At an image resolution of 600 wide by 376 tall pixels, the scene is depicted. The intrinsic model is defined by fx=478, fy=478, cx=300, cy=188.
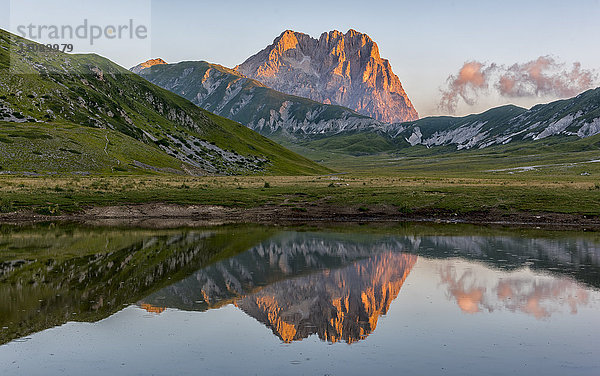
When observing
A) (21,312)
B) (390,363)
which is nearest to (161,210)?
(21,312)

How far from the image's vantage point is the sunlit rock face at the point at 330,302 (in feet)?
68.8

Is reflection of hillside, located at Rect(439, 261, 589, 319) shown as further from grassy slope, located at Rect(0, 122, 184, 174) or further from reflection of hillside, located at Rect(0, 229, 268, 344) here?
grassy slope, located at Rect(0, 122, 184, 174)

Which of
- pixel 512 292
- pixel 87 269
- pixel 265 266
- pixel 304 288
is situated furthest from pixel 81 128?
pixel 512 292

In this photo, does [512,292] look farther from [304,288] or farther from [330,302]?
[304,288]

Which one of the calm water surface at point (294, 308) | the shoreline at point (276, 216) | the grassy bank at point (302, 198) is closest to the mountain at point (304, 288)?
the calm water surface at point (294, 308)

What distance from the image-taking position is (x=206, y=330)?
20.6 meters

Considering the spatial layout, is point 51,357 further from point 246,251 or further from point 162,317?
point 246,251

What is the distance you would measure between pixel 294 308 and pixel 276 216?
4065 centimetres

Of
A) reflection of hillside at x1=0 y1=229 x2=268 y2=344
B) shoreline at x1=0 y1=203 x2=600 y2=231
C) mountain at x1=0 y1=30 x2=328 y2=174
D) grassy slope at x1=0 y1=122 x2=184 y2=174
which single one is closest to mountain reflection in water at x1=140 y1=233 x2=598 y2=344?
reflection of hillside at x1=0 y1=229 x2=268 y2=344

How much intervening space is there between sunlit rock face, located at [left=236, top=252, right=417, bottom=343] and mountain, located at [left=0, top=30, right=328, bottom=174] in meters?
86.5

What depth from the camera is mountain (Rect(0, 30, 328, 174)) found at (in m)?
109

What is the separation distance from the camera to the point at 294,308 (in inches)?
943

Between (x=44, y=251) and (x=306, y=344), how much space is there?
26.3 m

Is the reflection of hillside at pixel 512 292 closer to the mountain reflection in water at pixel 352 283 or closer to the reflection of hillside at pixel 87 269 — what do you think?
the mountain reflection in water at pixel 352 283
